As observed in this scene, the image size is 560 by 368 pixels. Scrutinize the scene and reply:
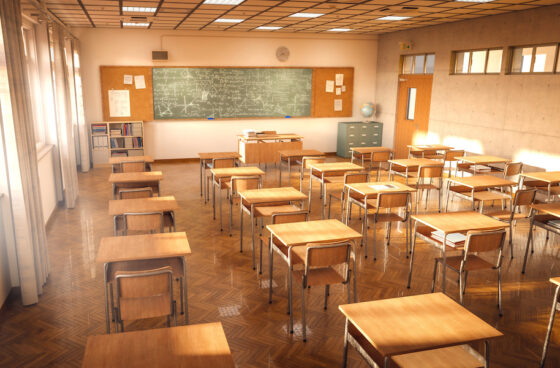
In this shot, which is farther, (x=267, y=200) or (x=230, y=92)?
(x=230, y=92)

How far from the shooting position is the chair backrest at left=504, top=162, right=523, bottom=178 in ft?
23.4

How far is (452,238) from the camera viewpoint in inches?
174

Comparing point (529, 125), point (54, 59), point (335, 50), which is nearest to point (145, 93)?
point (54, 59)

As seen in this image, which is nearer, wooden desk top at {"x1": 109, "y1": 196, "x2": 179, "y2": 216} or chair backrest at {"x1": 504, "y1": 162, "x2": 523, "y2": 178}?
wooden desk top at {"x1": 109, "y1": 196, "x2": 179, "y2": 216}

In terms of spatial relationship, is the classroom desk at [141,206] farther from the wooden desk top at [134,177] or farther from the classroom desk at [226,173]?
the classroom desk at [226,173]

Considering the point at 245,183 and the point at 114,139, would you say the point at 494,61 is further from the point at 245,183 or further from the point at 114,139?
the point at 114,139

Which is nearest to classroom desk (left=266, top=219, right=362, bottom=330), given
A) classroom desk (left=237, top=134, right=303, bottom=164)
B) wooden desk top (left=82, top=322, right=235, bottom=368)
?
wooden desk top (left=82, top=322, right=235, bottom=368)

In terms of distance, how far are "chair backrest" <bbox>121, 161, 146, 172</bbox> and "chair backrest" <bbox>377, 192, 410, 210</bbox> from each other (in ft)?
12.3

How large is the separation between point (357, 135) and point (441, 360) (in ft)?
36.1

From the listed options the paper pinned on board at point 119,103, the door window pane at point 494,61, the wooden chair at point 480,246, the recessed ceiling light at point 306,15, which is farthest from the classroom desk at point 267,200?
the paper pinned on board at point 119,103

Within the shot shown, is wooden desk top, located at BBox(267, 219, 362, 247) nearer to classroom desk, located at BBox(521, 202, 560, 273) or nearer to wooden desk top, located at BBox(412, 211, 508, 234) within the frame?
wooden desk top, located at BBox(412, 211, 508, 234)

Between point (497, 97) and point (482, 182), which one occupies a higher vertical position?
point (497, 97)

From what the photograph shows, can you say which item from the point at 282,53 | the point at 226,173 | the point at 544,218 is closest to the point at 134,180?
the point at 226,173

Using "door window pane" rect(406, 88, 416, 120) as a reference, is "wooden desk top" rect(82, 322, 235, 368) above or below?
below
